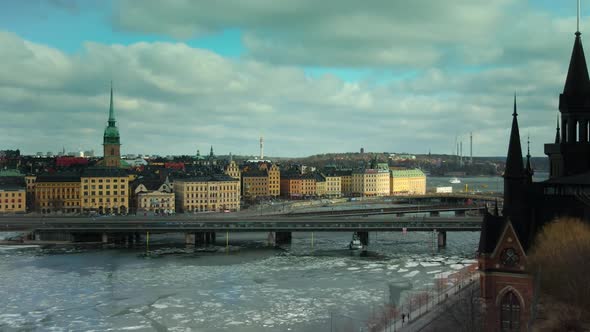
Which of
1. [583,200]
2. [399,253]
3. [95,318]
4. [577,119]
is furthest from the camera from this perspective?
[399,253]

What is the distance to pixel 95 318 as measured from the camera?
4494cm

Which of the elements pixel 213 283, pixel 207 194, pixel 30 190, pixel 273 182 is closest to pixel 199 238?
pixel 213 283

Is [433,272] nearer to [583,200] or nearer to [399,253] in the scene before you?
[399,253]

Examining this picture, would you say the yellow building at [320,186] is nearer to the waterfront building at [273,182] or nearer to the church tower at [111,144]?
the waterfront building at [273,182]

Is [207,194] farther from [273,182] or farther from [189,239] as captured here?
[189,239]

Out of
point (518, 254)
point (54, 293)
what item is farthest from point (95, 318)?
point (518, 254)

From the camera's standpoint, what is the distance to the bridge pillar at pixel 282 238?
90.4 metres

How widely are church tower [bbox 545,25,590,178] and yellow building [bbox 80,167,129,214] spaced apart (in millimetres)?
98515

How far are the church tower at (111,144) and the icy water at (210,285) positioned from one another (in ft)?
260

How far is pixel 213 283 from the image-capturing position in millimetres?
57781

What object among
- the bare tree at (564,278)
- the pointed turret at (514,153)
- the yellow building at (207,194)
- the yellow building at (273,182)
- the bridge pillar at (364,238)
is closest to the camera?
the bare tree at (564,278)

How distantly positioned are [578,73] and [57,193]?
11109cm

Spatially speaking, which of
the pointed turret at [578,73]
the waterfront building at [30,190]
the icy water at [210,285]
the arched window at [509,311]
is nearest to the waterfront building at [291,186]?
the waterfront building at [30,190]

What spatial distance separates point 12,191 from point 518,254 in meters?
114
